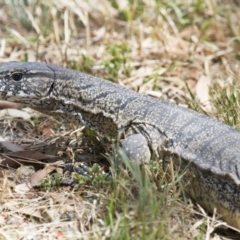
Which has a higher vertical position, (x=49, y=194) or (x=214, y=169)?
(x=214, y=169)

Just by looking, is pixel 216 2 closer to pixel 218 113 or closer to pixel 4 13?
pixel 4 13

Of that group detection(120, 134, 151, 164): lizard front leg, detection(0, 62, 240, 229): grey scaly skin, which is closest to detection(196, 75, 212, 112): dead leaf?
detection(0, 62, 240, 229): grey scaly skin

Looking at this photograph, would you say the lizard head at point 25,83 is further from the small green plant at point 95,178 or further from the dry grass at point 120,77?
the small green plant at point 95,178

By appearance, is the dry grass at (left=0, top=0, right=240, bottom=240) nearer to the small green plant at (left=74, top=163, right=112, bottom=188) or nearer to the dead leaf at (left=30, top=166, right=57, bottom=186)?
the small green plant at (left=74, top=163, right=112, bottom=188)

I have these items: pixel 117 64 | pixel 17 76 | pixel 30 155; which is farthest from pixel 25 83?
pixel 117 64

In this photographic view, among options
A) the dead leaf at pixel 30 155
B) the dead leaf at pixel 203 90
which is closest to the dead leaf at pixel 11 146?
the dead leaf at pixel 30 155

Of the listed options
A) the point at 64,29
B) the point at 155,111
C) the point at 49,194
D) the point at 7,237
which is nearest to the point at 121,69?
the point at 64,29

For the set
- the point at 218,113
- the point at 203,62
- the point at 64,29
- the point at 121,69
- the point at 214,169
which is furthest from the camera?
the point at 64,29

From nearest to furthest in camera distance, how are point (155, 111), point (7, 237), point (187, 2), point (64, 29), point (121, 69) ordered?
point (7, 237) → point (155, 111) → point (121, 69) → point (64, 29) → point (187, 2)
